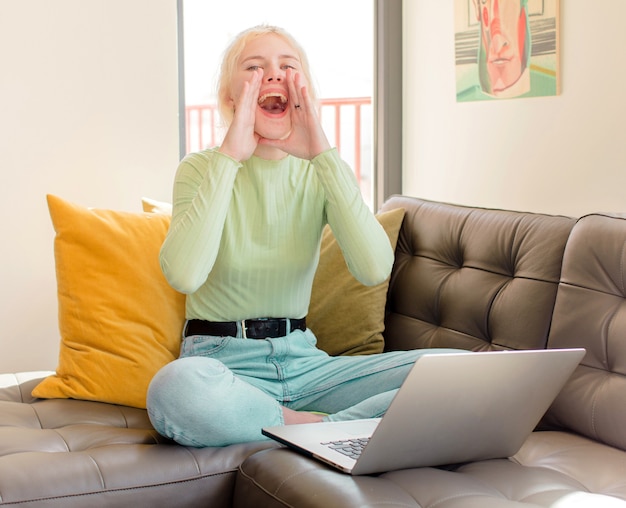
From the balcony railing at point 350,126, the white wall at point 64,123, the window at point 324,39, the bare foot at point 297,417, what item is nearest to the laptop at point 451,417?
the bare foot at point 297,417

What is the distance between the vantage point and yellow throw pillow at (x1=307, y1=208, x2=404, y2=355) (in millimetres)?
2225

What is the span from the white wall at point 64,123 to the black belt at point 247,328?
948 mm

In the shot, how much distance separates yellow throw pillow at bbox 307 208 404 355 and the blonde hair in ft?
1.56

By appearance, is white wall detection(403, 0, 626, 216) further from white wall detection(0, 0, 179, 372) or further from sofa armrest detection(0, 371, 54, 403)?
sofa armrest detection(0, 371, 54, 403)

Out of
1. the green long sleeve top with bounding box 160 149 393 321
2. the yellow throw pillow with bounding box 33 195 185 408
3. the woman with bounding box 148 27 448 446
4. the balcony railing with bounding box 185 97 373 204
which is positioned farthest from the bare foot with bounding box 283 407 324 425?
the balcony railing with bounding box 185 97 373 204

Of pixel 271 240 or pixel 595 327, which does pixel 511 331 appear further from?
pixel 271 240

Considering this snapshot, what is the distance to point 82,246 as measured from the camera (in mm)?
2109

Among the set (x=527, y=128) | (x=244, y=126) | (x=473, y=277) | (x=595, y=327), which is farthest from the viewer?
(x=527, y=128)

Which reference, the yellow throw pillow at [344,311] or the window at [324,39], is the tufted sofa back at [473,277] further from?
the window at [324,39]

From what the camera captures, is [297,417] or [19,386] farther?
[19,386]

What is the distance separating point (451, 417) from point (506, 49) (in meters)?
1.47

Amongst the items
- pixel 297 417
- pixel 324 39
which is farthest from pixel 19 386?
pixel 324 39

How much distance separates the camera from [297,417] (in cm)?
178

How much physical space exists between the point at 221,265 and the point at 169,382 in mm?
360
